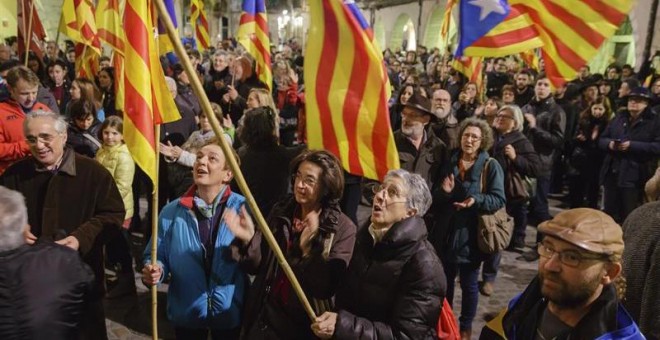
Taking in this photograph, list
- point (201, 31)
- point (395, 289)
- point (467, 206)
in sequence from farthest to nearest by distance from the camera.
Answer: point (201, 31), point (467, 206), point (395, 289)

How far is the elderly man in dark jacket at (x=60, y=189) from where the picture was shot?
3.12m

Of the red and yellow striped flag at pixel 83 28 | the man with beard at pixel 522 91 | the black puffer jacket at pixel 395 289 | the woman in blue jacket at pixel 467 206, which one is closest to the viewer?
the black puffer jacket at pixel 395 289

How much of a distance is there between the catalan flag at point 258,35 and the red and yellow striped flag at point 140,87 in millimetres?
2891

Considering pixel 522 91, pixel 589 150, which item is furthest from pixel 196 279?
pixel 522 91

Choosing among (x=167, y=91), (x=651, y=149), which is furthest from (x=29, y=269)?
(x=651, y=149)

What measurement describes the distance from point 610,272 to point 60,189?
294 centimetres

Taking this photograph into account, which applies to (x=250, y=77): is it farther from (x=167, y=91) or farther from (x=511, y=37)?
(x=167, y=91)

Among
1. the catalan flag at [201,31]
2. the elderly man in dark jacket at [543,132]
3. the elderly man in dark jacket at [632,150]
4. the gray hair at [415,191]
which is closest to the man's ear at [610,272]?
the gray hair at [415,191]

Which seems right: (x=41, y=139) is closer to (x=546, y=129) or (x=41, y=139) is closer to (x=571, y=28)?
(x=571, y=28)

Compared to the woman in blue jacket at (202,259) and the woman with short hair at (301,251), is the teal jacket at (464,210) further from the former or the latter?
the woman in blue jacket at (202,259)

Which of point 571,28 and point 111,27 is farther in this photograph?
point 111,27

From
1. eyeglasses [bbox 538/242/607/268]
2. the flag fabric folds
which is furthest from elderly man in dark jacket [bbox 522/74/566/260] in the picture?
eyeglasses [bbox 538/242/607/268]

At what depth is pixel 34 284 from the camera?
2.15m

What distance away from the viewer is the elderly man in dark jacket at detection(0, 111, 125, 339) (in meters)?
3.12
